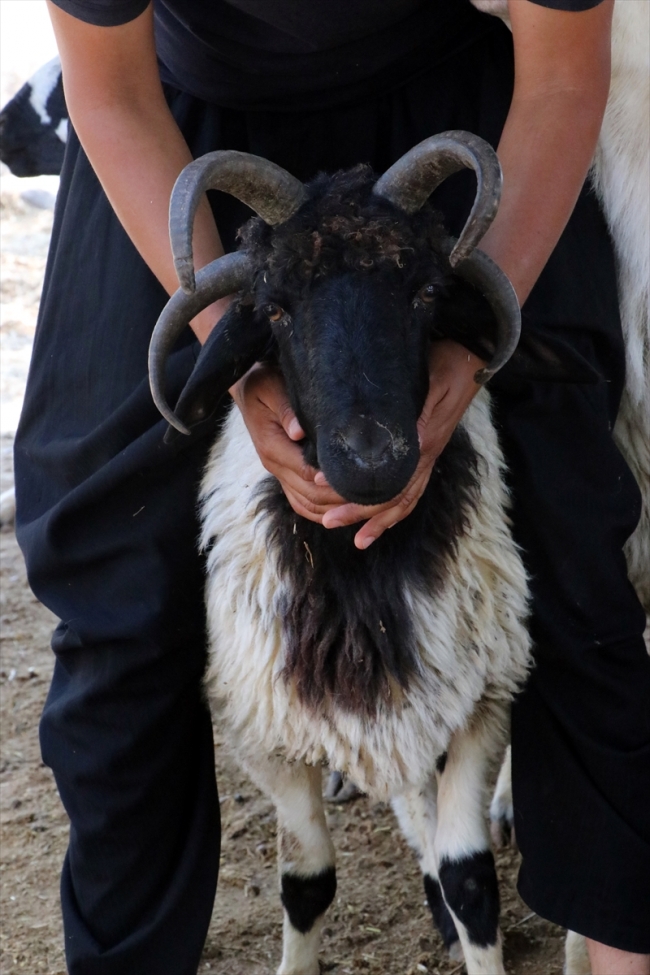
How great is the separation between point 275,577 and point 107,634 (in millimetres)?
388

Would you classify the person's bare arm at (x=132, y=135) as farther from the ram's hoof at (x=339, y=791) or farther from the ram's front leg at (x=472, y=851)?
the ram's hoof at (x=339, y=791)

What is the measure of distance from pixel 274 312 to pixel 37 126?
6.47 feet

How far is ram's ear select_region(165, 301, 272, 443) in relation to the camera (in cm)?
227

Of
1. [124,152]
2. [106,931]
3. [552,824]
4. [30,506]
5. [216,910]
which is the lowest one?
[216,910]

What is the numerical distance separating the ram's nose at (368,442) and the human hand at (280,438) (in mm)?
213

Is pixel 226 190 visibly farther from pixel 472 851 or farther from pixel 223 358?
pixel 472 851

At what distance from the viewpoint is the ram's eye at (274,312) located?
2.24 meters

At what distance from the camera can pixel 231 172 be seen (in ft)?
6.93

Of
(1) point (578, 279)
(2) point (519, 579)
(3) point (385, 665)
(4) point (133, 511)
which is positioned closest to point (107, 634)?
(4) point (133, 511)

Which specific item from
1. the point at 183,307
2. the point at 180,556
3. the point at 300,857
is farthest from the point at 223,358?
the point at 300,857

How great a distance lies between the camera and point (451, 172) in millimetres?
2154

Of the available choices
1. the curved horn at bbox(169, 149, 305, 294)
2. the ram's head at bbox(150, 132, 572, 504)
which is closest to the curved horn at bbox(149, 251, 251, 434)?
the ram's head at bbox(150, 132, 572, 504)

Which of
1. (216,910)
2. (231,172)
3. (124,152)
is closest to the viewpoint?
(231,172)

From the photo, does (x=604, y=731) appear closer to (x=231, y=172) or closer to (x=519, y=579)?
(x=519, y=579)
